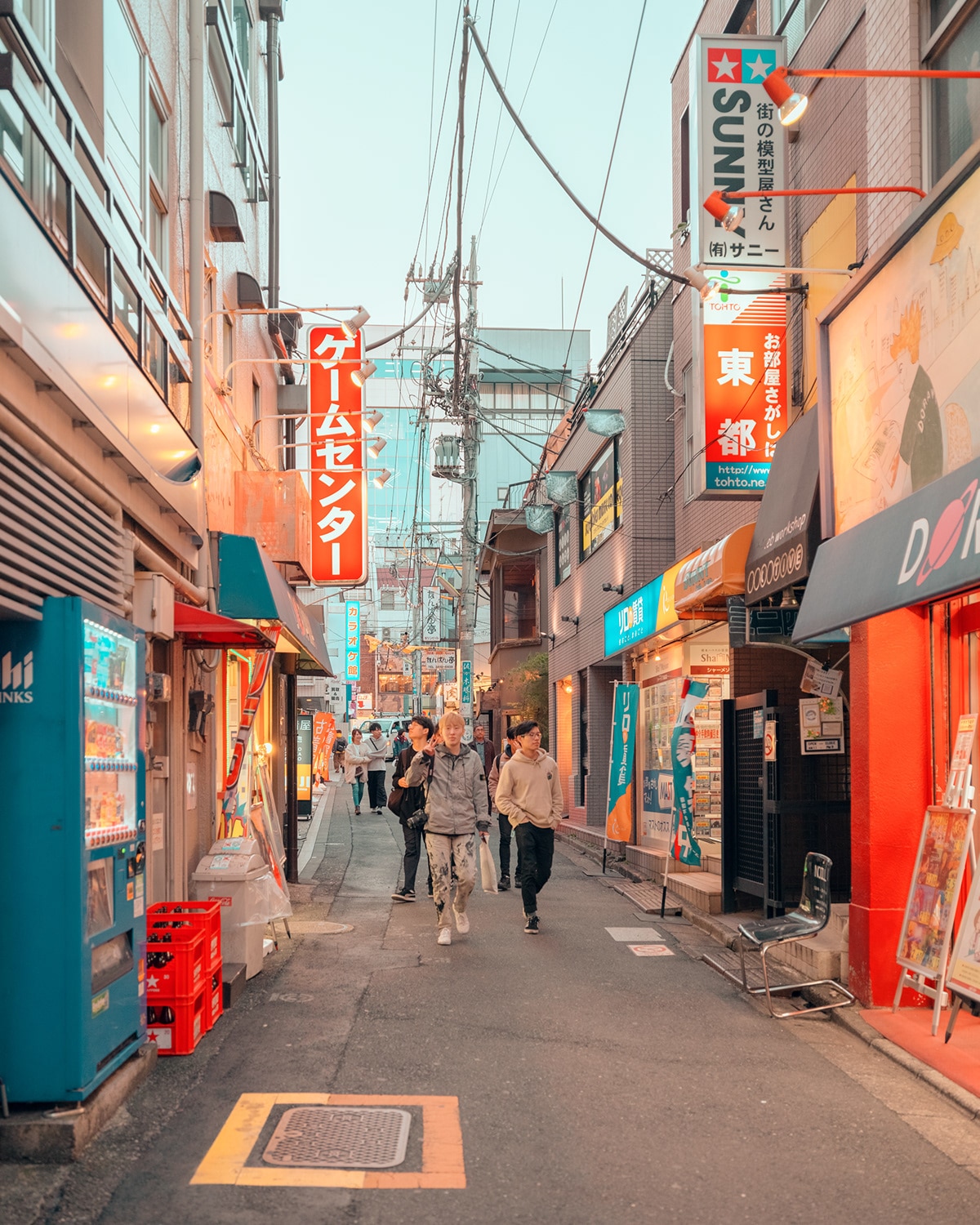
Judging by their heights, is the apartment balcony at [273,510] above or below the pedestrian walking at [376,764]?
above

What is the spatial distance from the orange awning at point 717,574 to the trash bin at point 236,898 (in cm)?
480

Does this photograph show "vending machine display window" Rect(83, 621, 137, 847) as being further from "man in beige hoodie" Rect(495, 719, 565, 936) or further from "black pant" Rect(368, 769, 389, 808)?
"black pant" Rect(368, 769, 389, 808)

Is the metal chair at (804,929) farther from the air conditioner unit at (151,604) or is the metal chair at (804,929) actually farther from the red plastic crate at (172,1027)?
the air conditioner unit at (151,604)

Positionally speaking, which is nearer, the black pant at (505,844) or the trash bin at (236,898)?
the trash bin at (236,898)

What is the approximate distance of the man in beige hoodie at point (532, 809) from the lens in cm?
1139

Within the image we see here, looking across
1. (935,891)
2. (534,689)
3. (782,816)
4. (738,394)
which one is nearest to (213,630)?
(782,816)

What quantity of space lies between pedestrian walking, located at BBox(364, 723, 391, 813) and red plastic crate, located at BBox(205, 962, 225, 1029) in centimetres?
1539

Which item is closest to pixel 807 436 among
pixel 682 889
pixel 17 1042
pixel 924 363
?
pixel 924 363

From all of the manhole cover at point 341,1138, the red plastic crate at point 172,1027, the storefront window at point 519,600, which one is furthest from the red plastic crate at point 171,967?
the storefront window at point 519,600

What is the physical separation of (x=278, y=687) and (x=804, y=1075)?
11.1 metres

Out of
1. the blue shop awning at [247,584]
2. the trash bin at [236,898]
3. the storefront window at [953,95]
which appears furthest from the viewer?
the blue shop awning at [247,584]

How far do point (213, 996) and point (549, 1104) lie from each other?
266cm

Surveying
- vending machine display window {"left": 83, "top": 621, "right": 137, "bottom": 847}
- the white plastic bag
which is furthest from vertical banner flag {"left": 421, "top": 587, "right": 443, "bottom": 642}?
vending machine display window {"left": 83, "top": 621, "right": 137, "bottom": 847}

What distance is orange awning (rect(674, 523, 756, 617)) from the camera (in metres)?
10.7
